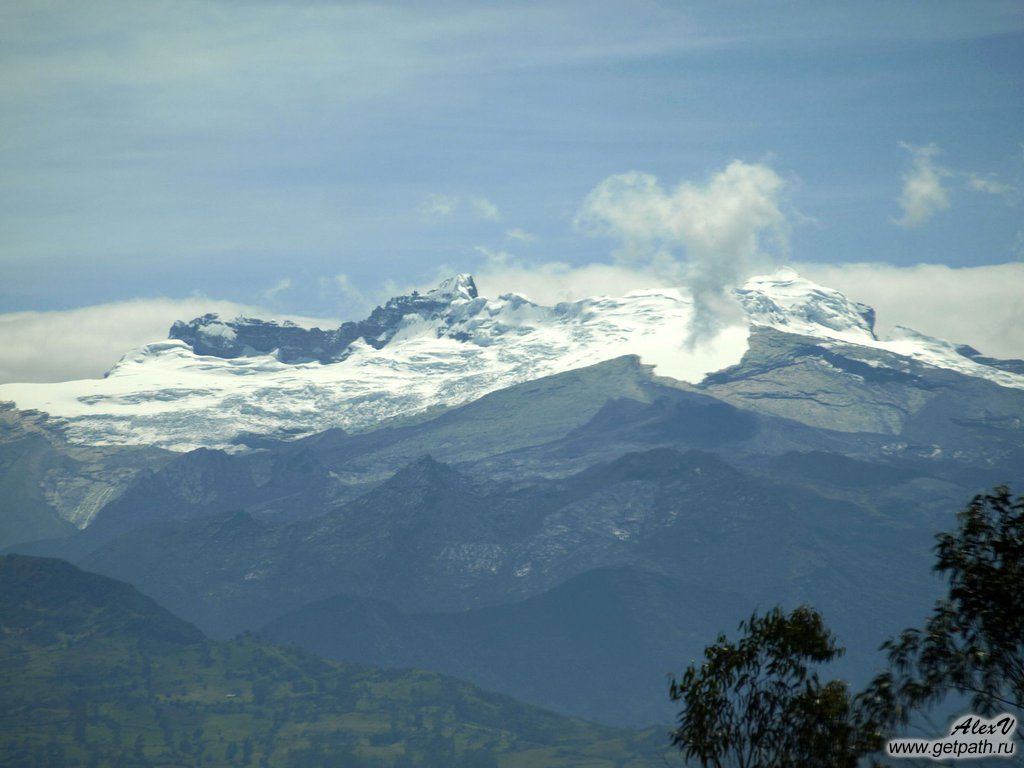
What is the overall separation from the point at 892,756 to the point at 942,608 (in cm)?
1011

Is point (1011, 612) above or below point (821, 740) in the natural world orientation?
above

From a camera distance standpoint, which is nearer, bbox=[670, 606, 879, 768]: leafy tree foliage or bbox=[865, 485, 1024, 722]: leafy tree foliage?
bbox=[865, 485, 1024, 722]: leafy tree foliage

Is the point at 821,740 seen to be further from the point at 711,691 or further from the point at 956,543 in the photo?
the point at 956,543

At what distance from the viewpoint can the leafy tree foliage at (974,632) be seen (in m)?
94.2

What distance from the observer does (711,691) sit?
10225 cm

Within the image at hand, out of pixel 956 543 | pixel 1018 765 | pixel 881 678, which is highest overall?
pixel 956 543

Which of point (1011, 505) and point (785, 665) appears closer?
point (1011, 505)

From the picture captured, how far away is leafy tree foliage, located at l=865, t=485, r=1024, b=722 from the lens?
94.2 meters

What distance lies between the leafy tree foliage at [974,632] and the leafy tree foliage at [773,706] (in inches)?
184

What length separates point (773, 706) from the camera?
10356cm

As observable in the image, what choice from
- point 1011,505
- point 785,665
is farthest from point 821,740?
point 1011,505

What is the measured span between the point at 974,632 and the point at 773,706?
50.2 feet

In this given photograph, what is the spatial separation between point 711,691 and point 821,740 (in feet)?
26.8

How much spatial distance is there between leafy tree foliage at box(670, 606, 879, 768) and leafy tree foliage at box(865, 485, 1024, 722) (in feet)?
15.4
